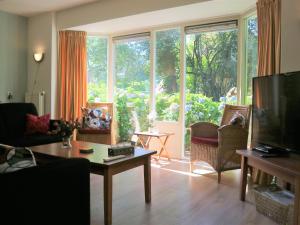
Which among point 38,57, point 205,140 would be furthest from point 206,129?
point 38,57

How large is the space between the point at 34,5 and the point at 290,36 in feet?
13.8

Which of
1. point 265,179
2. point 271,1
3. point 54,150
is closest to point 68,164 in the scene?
point 54,150

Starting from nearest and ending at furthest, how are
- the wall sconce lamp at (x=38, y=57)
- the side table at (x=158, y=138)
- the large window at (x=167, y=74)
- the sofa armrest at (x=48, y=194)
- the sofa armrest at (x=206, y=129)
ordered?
the sofa armrest at (x=48, y=194) → the sofa armrest at (x=206, y=129) → the side table at (x=158, y=138) → the large window at (x=167, y=74) → the wall sconce lamp at (x=38, y=57)

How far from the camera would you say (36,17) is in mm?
5793

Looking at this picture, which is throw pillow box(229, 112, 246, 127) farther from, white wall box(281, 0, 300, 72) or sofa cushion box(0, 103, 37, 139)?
sofa cushion box(0, 103, 37, 139)

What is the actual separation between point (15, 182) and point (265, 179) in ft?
9.38

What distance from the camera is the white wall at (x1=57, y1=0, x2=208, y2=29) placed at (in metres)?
4.34

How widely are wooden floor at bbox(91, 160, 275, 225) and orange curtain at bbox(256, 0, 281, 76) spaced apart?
151 centimetres

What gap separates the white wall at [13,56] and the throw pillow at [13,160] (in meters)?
4.44

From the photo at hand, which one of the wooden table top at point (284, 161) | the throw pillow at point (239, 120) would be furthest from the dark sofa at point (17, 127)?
A: the wooden table top at point (284, 161)

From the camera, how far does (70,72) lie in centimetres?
563

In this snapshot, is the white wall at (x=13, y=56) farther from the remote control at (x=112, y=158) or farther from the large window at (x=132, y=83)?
the remote control at (x=112, y=158)

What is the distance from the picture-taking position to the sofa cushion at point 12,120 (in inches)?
166

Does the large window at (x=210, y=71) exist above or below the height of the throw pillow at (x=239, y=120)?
above
